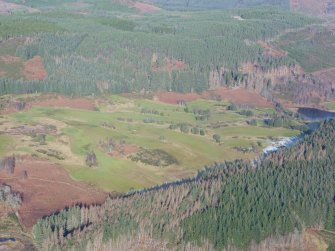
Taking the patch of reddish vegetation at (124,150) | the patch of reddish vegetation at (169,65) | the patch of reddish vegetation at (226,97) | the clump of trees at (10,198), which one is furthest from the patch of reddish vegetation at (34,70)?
the clump of trees at (10,198)

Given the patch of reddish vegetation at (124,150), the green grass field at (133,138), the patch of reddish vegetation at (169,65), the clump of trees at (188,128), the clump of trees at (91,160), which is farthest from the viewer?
the patch of reddish vegetation at (169,65)

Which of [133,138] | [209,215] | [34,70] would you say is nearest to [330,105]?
[133,138]

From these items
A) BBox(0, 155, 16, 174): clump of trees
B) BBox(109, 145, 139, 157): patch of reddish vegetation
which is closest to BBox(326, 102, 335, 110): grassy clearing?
BBox(109, 145, 139, 157): patch of reddish vegetation

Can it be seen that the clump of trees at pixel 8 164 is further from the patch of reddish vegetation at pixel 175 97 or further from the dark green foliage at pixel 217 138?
the patch of reddish vegetation at pixel 175 97

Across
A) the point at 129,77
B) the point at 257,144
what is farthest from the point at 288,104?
the point at 257,144

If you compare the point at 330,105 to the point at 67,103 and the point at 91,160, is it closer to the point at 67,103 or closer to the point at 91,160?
the point at 67,103

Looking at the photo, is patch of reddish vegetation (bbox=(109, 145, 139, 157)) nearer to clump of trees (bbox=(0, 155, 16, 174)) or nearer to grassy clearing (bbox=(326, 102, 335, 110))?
clump of trees (bbox=(0, 155, 16, 174))
